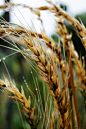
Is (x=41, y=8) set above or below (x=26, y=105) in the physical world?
above

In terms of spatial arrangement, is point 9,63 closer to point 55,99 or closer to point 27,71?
point 27,71

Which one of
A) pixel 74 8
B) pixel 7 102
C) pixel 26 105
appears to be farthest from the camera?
pixel 74 8

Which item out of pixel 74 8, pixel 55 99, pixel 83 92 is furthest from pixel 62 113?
pixel 74 8

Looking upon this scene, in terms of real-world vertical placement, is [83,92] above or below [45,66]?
below

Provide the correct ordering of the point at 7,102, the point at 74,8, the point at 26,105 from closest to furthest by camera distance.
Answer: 1. the point at 26,105
2. the point at 7,102
3. the point at 74,8

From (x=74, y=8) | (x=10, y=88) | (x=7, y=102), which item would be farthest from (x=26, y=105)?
(x=74, y=8)

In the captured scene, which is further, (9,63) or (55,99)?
(9,63)

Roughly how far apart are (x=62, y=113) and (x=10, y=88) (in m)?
0.10

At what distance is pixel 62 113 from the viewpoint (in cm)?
19

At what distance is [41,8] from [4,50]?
161mm

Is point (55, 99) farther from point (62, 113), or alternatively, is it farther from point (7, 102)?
point (7, 102)

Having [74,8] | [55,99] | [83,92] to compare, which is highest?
[74,8]

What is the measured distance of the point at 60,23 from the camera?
27 centimetres

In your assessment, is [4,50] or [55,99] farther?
[4,50]
